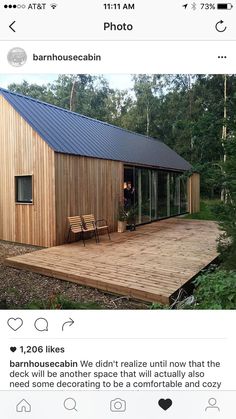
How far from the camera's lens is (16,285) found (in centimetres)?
431

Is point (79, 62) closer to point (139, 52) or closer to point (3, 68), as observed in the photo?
point (139, 52)

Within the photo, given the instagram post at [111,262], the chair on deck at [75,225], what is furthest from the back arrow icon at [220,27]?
the chair on deck at [75,225]

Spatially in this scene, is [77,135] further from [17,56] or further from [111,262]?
[17,56]

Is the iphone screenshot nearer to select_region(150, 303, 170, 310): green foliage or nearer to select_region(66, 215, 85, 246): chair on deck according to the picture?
select_region(150, 303, 170, 310): green foliage

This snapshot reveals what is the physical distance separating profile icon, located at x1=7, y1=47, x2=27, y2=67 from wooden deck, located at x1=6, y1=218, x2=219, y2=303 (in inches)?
115

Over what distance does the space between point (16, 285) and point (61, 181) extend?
3.20 m

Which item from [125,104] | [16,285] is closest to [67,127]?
[16,285]

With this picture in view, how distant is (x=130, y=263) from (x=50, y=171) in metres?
3.21

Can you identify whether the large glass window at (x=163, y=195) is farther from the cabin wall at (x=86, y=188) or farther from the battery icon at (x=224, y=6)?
the battery icon at (x=224, y=6)
